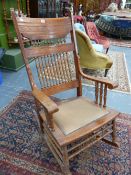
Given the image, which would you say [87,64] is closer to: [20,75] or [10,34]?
[20,75]

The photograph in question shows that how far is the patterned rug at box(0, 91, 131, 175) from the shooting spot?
1.47 metres

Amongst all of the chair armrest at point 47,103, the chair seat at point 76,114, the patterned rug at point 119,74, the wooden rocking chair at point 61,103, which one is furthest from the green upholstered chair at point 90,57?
the chair armrest at point 47,103

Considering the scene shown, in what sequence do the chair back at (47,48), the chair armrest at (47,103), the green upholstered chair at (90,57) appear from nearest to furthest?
1. the chair armrest at (47,103)
2. the chair back at (47,48)
3. the green upholstered chair at (90,57)

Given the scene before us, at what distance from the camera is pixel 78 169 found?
1.48 metres

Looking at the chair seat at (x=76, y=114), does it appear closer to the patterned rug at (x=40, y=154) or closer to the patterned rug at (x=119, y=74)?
the patterned rug at (x=40, y=154)

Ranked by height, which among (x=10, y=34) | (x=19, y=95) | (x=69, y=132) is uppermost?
(x=10, y=34)

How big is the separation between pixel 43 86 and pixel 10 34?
7.36 ft

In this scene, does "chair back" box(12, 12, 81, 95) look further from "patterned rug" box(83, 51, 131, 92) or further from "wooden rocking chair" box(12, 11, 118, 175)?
"patterned rug" box(83, 51, 131, 92)

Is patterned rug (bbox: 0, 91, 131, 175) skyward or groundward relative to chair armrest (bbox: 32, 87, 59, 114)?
groundward

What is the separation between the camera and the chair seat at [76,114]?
1.31 meters

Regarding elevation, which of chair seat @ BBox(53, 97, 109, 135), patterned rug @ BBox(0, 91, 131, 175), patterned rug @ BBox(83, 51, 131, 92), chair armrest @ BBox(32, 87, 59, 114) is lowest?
patterned rug @ BBox(0, 91, 131, 175)

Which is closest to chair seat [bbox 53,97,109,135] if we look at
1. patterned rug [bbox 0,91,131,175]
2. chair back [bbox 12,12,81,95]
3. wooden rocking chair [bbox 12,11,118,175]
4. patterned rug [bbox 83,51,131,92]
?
wooden rocking chair [bbox 12,11,118,175]

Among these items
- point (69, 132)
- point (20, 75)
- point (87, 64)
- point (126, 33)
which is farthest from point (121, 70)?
point (126, 33)

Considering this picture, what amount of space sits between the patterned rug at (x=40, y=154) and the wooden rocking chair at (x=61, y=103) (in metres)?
0.12
